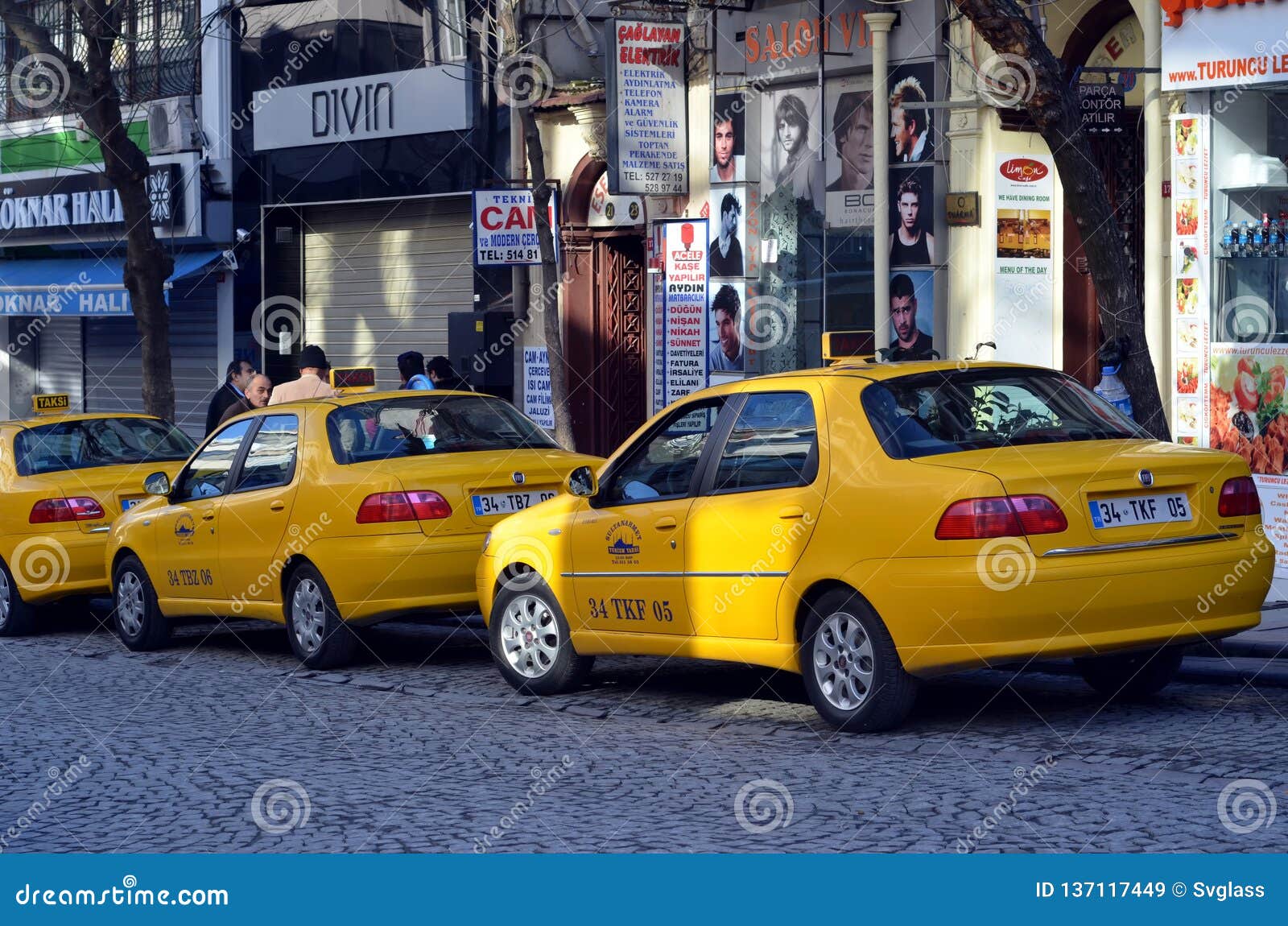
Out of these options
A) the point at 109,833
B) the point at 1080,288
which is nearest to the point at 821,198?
the point at 1080,288

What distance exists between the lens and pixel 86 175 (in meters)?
29.1

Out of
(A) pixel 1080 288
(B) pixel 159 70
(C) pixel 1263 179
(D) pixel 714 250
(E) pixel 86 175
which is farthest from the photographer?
(E) pixel 86 175

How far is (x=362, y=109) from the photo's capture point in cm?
2347

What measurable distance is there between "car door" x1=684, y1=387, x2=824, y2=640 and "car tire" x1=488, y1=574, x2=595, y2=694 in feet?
3.51

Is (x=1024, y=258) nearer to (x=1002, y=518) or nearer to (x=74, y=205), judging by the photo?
(x=1002, y=518)

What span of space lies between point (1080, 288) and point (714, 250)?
4.58 m

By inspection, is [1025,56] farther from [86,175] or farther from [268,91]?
[86,175]

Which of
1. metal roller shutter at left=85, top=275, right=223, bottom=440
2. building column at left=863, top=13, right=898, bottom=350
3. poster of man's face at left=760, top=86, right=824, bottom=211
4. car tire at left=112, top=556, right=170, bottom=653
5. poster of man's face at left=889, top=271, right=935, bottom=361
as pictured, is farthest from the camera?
metal roller shutter at left=85, top=275, right=223, bottom=440

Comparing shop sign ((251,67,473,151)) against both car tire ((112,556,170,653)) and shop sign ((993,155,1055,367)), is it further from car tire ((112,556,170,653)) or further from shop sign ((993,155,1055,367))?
car tire ((112,556,170,653))

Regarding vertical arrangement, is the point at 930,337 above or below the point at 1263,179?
below

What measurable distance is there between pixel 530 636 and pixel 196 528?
123 inches

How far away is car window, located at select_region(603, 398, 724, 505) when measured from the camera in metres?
8.89

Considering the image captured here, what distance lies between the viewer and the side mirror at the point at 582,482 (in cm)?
915

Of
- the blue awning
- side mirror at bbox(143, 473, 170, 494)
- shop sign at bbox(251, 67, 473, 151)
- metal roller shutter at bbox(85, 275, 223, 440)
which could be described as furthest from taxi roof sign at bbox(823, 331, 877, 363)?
the blue awning
